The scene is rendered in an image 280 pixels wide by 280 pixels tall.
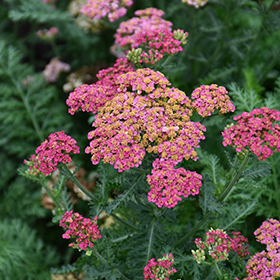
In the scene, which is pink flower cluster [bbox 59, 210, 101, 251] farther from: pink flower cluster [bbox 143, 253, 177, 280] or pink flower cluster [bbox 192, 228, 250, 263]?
pink flower cluster [bbox 192, 228, 250, 263]

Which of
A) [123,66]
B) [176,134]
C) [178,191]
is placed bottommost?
[178,191]

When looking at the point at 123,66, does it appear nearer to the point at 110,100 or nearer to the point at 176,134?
the point at 110,100

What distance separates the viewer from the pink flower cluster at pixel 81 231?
1565 millimetres

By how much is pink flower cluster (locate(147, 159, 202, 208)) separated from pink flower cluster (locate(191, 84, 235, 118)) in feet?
1.16

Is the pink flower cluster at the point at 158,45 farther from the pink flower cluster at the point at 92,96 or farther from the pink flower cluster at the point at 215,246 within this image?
the pink flower cluster at the point at 215,246

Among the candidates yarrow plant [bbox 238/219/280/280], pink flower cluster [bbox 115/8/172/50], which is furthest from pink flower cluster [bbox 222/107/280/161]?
pink flower cluster [bbox 115/8/172/50]

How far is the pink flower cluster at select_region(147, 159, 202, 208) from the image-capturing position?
147 centimetres

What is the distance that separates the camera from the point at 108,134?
1611mm

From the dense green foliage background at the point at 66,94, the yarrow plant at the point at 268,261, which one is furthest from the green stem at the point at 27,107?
the yarrow plant at the point at 268,261

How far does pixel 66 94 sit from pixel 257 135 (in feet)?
9.72

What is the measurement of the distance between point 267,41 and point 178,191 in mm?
2923

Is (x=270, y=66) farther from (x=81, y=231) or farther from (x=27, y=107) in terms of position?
(x=27, y=107)

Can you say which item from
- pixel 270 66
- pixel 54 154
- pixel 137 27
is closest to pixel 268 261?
pixel 54 154

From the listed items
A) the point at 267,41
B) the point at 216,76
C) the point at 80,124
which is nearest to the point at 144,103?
the point at 216,76
